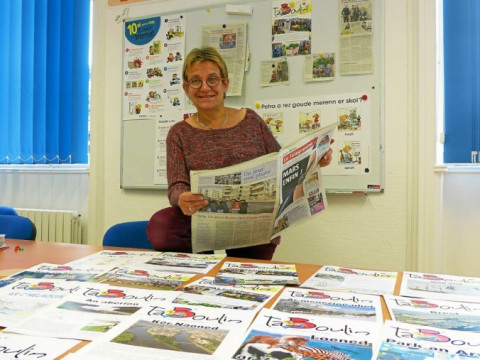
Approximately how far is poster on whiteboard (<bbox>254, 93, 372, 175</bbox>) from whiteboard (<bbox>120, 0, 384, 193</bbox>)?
0.08 feet

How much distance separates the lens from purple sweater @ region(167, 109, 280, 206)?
1.45 metres

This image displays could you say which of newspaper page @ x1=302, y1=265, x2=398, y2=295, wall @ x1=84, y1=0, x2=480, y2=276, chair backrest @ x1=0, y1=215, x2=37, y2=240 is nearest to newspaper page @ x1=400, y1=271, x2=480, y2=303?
newspaper page @ x1=302, y1=265, x2=398, y2=295

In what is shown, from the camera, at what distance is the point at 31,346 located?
1.79 feet

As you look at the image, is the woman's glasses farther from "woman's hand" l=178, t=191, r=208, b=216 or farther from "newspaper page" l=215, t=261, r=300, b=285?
"newspaper page" l=215, t=261, r=300, b=285

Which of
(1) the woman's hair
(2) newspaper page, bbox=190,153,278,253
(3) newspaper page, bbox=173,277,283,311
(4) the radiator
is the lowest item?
(4) the radiator

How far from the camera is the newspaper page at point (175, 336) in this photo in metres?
0.52

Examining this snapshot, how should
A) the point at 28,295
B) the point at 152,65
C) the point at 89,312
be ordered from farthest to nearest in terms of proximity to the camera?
the point at 152,65, the point at 28,295, the point at 89,312

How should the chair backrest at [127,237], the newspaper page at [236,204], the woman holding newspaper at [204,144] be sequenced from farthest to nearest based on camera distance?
the chair backrest at [127,237] < the woman holding newspaper at [204,144] < the newspaper page at [236,204]

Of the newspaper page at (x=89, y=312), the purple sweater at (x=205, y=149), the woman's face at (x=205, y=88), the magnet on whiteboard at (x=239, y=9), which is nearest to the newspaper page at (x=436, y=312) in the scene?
the newspaper page at (x=89, y=312)

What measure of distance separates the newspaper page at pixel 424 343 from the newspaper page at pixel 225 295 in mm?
230

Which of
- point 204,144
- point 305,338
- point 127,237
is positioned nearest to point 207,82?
point 204,144

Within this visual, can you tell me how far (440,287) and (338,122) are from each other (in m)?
1.39

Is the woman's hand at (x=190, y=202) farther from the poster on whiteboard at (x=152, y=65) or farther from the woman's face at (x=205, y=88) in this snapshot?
the poster on whiteboard at (x=152, y=65)

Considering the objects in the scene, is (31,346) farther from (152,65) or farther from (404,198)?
(152,65)
